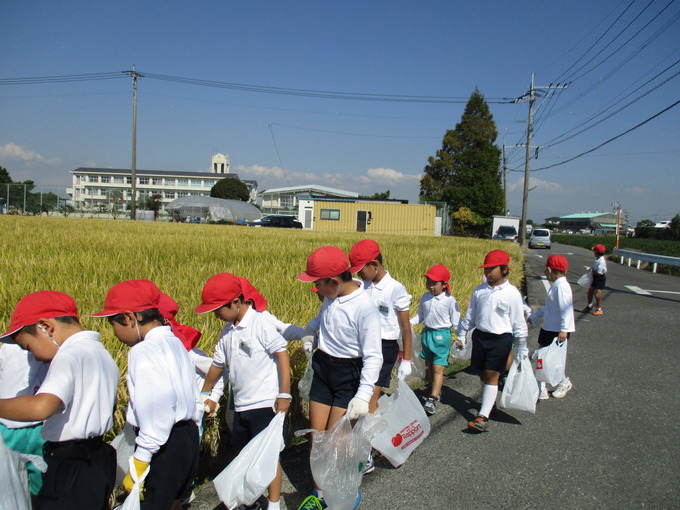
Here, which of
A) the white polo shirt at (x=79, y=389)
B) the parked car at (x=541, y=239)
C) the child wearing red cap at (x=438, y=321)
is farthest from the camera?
the parked car at (x=541, y=239)

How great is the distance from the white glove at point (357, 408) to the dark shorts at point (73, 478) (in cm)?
121

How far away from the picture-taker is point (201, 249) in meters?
10.1

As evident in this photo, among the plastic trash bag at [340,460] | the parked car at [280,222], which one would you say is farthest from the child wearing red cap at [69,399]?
the parked car at [280,222]

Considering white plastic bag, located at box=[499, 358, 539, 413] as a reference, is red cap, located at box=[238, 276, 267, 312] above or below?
above

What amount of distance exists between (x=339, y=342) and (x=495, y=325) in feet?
5.64

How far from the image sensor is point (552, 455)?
3264 millimetres

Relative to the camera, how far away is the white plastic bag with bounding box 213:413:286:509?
7.44 ft

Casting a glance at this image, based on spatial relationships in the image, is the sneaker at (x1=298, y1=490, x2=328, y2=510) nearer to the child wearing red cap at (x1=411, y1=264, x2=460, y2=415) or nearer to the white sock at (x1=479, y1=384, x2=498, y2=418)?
the white sock at (x1=479, y1=384, x2=498, y2=418)

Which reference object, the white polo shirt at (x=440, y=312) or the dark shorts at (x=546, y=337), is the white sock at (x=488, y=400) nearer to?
the white polo shirt at (x=440, y=312)

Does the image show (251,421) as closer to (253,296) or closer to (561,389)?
(253,296)

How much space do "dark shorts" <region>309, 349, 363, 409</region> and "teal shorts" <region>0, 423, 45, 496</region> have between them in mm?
1409

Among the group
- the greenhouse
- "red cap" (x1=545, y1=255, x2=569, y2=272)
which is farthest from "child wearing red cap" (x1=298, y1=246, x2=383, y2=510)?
the greenhouse

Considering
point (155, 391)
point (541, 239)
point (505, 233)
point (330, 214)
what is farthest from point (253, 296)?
point (541, 239)

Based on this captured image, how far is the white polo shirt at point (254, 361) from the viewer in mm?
2590
